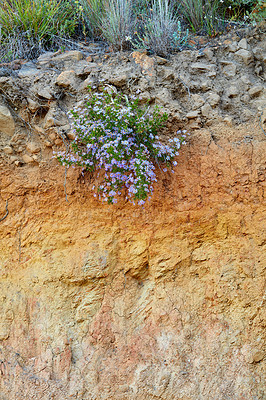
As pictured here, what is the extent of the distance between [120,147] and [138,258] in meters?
1.00

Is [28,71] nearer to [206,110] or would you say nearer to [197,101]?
[197,101]

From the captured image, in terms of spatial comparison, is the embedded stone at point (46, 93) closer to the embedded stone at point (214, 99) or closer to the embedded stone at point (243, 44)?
the embedded stone at point (214, 99)

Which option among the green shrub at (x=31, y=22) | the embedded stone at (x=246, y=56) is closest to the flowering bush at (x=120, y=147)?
the embedded stone at (x=246, y=56)

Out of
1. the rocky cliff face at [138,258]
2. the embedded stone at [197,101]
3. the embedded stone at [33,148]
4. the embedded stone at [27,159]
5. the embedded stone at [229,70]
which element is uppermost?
the embedded stone at [229,70]

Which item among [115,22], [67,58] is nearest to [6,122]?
[67,58]

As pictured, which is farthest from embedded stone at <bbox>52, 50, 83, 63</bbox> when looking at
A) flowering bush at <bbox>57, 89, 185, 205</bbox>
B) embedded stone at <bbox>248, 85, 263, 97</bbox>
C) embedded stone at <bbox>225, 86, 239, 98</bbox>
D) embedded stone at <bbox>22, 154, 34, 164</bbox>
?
embedded stone at <bbox>248, 85, 263, 97</bbox>

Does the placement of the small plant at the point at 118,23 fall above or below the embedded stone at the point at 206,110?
above

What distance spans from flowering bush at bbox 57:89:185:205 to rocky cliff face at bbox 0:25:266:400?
0.17 meters

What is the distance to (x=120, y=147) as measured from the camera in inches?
141

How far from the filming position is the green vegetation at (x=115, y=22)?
434 cm

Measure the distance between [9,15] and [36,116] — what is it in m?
1.31

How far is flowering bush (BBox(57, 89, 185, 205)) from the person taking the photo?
3.53 metres

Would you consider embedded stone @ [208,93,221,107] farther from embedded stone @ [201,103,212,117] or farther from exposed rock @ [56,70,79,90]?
exposed rock @ [56,70,79,90]

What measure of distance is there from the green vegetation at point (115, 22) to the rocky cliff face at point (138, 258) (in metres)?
0.38
